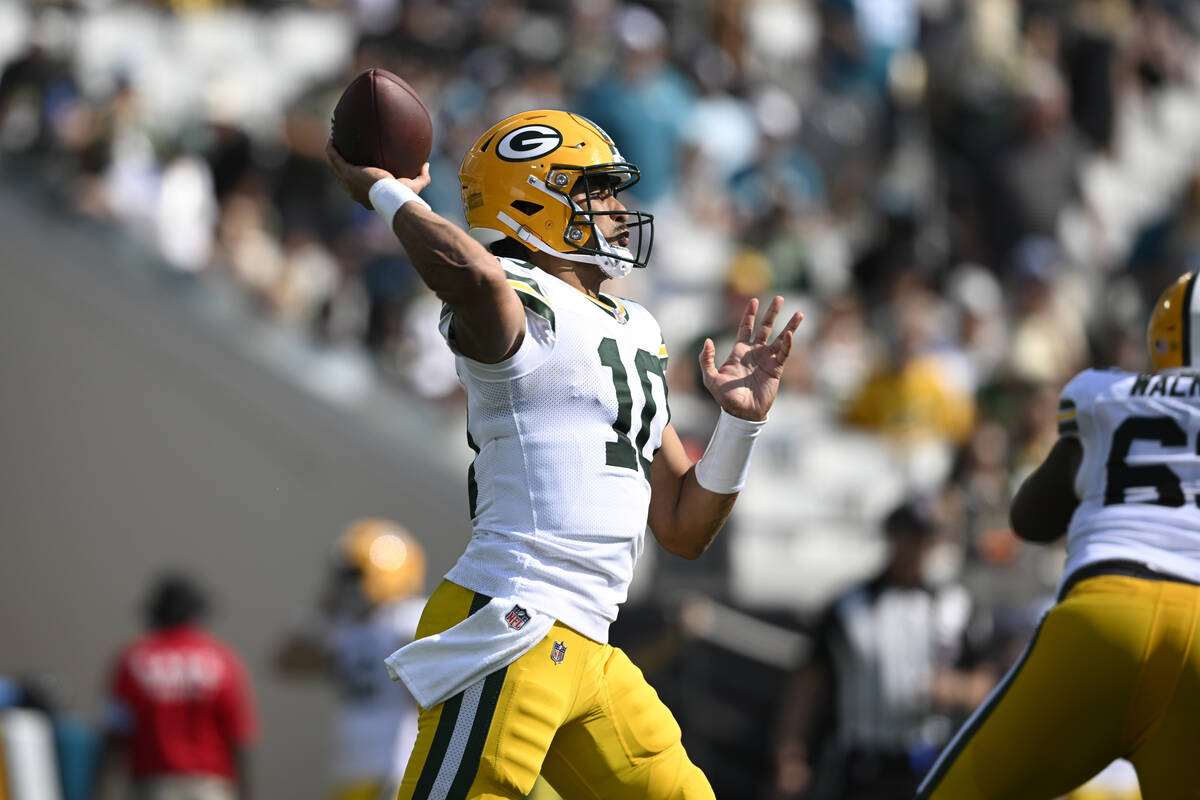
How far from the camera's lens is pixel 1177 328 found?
4.63 m

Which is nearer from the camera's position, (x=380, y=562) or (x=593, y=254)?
(x=593, y=254)

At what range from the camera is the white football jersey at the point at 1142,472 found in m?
4.41

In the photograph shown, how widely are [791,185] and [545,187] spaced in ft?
24.7

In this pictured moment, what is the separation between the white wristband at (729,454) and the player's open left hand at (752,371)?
0.03 meters

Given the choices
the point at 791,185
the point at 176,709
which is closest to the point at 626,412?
the point at 176,709

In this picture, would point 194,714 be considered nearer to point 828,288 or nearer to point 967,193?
point 828,288

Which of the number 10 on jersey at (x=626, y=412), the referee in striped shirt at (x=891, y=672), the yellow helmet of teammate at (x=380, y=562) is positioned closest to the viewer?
the number 10 on jersey at (x=626, y=412)

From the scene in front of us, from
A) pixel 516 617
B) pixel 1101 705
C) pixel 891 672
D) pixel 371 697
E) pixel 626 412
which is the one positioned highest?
pixel 626 412

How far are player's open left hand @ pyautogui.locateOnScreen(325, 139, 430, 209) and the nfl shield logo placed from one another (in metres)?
0.91

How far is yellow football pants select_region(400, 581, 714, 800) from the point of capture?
12.3 ft

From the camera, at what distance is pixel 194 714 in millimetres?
7949

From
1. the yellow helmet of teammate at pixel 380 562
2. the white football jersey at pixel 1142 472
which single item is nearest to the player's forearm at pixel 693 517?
the white football jersey at pixel 1142 472

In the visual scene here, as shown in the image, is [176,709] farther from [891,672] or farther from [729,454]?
[729,454]

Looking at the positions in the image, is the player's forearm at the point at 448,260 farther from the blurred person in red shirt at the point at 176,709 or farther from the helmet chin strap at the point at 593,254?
the blurred person in red shirt at the point at 176,709
